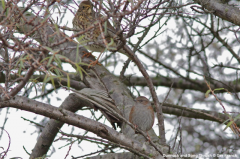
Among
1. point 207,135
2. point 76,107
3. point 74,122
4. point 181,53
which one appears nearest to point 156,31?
point 76,107

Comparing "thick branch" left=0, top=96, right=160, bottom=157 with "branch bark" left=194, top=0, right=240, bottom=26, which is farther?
"branch bark" left=194, top=0, right=240, bottom=26

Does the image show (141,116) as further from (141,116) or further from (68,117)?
(68,117)

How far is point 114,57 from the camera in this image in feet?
21.1

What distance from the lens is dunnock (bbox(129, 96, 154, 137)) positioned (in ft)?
14.5

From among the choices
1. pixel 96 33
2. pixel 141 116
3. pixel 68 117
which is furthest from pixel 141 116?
pixel 96 33

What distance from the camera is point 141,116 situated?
4453mm

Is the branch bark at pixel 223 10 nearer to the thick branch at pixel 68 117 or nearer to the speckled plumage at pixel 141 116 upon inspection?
the speckled plumage at pixel 141 116

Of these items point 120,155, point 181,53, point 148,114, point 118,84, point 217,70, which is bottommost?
point 120,155

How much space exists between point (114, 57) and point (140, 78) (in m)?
0.75

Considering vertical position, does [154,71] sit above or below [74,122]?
above

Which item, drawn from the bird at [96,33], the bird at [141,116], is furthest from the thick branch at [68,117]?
the bird at [141,116]

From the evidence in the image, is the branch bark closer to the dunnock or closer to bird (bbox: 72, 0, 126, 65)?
bird (bbox: 72, 0, 126, 65)

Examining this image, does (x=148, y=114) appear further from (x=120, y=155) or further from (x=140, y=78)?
(x=140, y=78)

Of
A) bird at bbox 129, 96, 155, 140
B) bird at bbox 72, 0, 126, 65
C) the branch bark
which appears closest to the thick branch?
bird at bbox 72, 0, 126, 65
